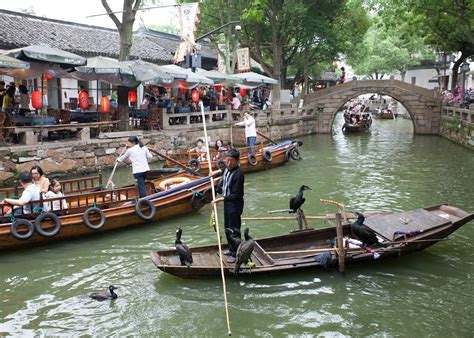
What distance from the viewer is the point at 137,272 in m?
7.75

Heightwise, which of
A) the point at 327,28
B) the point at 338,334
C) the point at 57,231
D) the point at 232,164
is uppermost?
the point at 327,28

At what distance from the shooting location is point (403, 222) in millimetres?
7910

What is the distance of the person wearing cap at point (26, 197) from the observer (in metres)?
8.22

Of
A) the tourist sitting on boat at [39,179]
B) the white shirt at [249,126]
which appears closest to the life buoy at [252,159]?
the white shirt at [249,126]

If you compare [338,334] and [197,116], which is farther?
[197,116]

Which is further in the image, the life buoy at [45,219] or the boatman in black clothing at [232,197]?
the life buoy at [45,219]

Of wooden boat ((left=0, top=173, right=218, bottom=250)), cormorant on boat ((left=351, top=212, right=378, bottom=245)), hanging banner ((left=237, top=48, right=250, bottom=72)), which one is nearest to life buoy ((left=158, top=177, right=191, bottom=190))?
wooden boat ((left=0, top=173, right=218, bottom=250))

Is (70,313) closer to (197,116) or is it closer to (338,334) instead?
(338,334)

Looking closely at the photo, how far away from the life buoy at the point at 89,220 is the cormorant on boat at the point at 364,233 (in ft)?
14.8

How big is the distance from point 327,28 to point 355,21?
311 centimetres

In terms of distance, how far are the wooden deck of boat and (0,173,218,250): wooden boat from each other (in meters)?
3.92

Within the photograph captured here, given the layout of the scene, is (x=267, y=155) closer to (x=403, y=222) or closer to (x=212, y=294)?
(x=403, y=222)

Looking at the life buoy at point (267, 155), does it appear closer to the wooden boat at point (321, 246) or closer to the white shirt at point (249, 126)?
the white shirt at point (249, 126)

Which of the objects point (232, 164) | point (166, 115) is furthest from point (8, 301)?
point (166, 115)
